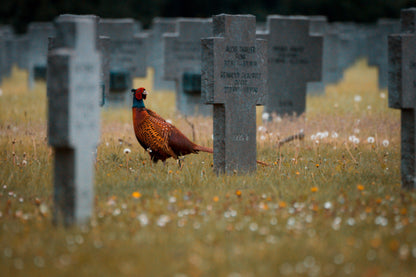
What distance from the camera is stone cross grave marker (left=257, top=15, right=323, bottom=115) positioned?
12.9 m

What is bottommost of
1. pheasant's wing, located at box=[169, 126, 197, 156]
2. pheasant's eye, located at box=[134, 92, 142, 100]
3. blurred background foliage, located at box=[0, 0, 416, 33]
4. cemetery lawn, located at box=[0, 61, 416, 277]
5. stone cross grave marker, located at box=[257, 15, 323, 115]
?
cemetery lawn, located at box=[0, 61, 416, 277]

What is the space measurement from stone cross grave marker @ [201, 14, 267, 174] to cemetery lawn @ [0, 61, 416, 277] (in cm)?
31

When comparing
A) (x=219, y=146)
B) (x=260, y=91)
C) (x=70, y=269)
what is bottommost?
(x=70, y=269)

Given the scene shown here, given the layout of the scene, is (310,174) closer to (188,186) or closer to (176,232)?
(188,186)

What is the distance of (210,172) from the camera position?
786cm

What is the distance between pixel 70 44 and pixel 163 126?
3.00 metres

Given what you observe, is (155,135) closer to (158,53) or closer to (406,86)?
(406,86)

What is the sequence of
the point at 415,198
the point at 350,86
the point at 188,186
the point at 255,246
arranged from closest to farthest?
the point at 255,246 → the point at 415,198 → the point at 188,186 → the point at 350,86

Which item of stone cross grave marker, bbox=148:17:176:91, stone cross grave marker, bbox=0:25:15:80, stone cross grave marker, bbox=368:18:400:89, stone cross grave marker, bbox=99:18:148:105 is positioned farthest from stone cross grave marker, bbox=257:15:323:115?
stone cross grave marker, bbox=0:25:15:80

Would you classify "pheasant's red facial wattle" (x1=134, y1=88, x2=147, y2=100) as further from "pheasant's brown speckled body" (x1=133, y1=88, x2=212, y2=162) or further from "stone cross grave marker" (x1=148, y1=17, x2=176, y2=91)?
"stone cross grave marker" (x1=148, y1=17, x2=176, y2=91)

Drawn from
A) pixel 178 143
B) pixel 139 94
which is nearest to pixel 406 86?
pixel 178 143

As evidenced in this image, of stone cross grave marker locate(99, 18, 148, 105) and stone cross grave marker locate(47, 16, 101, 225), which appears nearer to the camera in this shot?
stone cross grave marker locate(47, 16, 101, 225)

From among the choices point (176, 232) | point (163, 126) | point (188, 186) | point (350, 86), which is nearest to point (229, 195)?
point (188, 186)

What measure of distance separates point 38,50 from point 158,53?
3.64 meters
